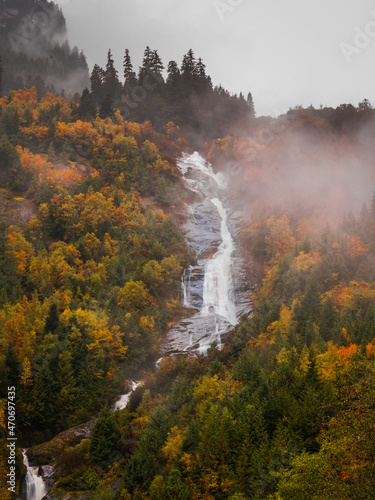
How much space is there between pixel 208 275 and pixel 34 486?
51265mm

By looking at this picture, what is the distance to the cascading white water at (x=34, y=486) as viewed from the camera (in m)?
40.0

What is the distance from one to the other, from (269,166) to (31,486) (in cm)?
9424

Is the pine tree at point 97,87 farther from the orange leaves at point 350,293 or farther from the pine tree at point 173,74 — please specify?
the orange leaves at point 350,293

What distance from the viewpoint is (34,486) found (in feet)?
133

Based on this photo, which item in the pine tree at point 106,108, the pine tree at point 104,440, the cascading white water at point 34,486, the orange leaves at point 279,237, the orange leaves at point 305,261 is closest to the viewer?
the pine tree at point 104,440

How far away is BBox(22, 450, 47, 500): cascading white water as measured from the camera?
40.0 metres

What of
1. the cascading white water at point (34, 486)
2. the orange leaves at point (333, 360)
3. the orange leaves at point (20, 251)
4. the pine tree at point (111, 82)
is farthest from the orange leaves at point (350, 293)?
the pine tree at point (111, 82)

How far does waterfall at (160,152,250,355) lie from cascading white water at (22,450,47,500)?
87.3 feet

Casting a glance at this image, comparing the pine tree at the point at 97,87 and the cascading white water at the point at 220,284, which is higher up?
the pine tree at the point at 97,87

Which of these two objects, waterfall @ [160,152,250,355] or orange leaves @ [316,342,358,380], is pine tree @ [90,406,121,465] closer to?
orange leaves @ [316,342,358,380]

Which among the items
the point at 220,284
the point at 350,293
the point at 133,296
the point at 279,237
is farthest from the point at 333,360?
the point at 279,237

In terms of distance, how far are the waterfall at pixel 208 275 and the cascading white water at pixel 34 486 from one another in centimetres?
2660

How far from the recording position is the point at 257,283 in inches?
3135

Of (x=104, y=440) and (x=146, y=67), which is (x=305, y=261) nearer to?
(x=104, y=440)
